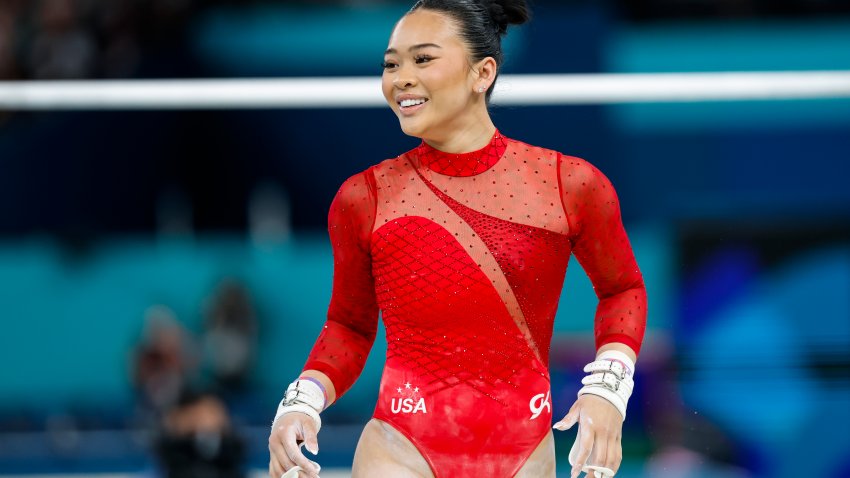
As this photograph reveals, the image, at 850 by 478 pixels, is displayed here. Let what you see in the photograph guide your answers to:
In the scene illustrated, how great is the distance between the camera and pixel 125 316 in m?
8.62

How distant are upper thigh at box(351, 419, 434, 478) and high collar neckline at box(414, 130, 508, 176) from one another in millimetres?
538

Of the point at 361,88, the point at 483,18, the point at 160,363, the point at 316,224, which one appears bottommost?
the point at 483,18

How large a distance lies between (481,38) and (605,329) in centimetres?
65

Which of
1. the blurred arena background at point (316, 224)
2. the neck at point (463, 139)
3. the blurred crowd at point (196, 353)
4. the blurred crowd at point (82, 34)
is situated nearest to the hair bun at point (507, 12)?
the neck at point (463, 139)

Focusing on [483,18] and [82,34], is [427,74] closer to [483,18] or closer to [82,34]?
[483,18]

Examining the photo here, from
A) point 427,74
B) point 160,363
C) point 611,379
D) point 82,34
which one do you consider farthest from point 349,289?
point 82,34

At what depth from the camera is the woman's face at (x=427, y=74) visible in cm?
231

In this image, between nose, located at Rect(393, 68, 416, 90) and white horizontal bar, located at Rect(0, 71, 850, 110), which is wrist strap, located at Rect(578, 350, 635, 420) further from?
white horizontal bar, located at Rect(0, 71, 850, 110)

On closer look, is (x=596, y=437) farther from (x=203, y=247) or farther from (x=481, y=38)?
(x=203, y=247)

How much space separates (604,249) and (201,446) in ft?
10.5

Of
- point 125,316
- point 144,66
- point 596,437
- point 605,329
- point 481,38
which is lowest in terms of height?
point 596,437

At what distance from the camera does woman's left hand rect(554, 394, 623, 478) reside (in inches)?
82.4

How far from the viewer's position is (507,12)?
2.45 metres

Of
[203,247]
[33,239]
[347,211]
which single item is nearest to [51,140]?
[33,239]
